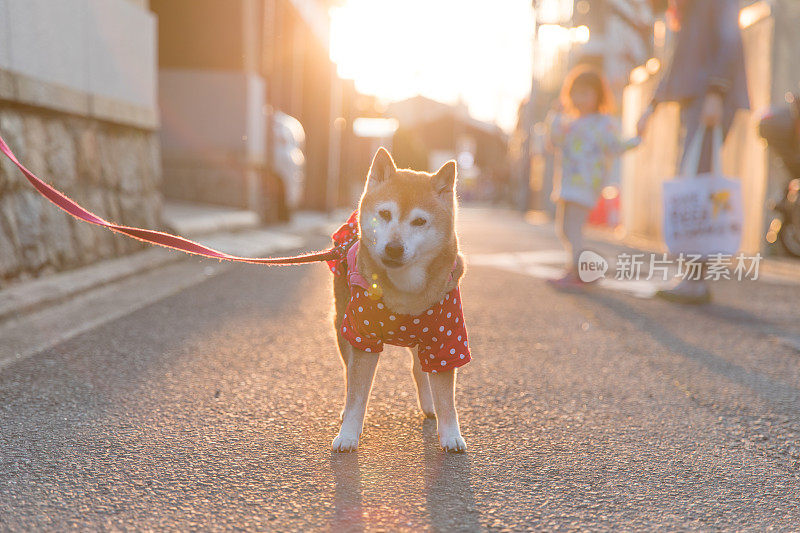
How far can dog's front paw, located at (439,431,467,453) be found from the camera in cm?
222

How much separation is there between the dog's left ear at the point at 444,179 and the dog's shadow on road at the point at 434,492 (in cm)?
81

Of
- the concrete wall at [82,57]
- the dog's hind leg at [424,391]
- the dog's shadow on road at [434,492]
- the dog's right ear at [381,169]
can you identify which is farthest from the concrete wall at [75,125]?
the dog's shadow on road at [434,492]

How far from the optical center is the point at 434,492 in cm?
192

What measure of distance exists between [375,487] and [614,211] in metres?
14.6

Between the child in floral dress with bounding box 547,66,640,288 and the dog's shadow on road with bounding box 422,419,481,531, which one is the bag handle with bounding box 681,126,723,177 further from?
the dog's shadow on road with bounding box 422,419,481,531

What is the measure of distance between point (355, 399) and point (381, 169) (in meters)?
0.72

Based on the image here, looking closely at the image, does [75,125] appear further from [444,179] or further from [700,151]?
[700,151]

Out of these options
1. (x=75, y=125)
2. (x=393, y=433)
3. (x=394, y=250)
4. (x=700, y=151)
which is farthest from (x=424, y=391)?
(x=75, y=125)

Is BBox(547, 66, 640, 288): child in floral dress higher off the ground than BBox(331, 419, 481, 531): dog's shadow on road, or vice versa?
BBox(547, 66, 640, 288): child in floral dress

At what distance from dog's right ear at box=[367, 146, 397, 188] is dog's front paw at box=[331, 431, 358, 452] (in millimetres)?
773

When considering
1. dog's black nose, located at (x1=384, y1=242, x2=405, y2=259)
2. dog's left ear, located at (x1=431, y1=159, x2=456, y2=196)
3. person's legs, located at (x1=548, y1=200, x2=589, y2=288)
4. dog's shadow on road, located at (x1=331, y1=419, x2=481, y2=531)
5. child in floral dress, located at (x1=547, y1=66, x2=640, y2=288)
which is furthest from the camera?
person's legs, located at (x1=548, y1=200, x2=589, y2=288)

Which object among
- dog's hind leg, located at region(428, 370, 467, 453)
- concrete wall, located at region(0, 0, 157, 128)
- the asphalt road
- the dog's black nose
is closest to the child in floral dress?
the asphalt road

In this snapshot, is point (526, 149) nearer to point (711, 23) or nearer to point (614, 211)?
point (614, 211)

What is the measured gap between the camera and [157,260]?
582cm
